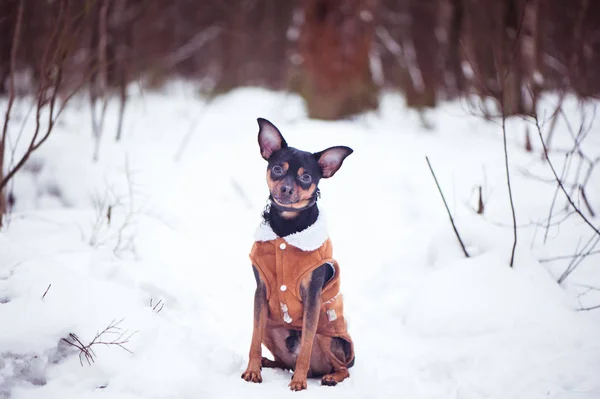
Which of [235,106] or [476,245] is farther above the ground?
[235,106]

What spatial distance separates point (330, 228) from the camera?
4.82m

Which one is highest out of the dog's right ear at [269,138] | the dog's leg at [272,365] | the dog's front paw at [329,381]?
the dog's right ear at [269,138]

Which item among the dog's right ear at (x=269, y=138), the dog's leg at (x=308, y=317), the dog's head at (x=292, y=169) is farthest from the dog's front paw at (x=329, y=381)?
the dog's right ear at (x=269, y=138)

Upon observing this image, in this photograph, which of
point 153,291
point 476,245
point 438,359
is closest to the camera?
point 438,359

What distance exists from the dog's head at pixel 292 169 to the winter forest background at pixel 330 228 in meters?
0.97

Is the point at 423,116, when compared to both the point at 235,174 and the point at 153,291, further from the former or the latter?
the point at 153,291

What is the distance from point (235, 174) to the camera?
5496 millimetres

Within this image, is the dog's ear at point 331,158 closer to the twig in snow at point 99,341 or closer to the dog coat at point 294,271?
the dog coat at point 294,271

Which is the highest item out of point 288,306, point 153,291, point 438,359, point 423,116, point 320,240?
point 423,116

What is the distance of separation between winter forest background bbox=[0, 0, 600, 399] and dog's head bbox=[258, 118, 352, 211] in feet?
3.18

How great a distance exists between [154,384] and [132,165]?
3.41 meters

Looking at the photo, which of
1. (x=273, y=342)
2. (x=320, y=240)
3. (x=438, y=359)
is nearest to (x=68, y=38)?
(x=320, y=240)

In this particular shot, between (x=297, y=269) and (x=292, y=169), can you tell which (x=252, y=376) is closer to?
(x=297, y=269)

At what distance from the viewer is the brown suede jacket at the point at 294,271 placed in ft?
7.54
